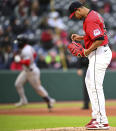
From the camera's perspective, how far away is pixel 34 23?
17.3m

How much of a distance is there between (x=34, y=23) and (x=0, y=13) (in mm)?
1700

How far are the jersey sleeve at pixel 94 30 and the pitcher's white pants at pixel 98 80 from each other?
29 cm

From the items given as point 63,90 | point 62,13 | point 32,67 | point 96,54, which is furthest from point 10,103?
point 96,54

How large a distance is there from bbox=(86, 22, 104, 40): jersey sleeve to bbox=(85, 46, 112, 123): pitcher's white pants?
11.3 inches

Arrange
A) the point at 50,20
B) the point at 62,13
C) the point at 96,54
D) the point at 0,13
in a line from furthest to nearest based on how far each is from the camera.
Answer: the point at 62,13 → the point at 50,20 → the point at 0,13 → the point at 96,54

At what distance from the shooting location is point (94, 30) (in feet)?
20.2

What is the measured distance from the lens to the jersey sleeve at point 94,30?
242 inches

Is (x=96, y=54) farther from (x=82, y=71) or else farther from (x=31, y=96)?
(x=31, y=96)

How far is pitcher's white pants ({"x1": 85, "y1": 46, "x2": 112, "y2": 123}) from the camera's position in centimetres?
632

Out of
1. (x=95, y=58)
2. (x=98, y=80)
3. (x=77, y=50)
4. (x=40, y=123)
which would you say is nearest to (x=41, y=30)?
(x=40, y=123)

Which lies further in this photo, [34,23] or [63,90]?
[34,23]

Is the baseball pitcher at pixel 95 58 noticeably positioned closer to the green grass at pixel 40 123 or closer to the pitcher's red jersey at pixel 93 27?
the pitcher's red jersey at pixel 93 27

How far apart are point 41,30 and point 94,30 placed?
11.0 meters

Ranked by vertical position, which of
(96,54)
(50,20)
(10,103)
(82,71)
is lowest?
(10,103)
